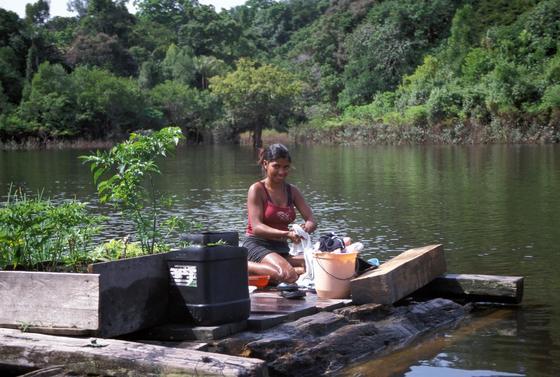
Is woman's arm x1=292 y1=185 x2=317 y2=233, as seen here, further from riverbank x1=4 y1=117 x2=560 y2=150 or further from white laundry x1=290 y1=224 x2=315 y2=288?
riverbank x1=4 y1=117 x2=560 y2=150

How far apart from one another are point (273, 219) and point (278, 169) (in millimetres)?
545

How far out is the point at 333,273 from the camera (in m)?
7.66

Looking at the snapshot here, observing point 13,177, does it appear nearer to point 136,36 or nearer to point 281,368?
point 281,368

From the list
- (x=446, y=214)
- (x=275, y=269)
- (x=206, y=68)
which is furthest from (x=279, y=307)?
(x=206, y=68)

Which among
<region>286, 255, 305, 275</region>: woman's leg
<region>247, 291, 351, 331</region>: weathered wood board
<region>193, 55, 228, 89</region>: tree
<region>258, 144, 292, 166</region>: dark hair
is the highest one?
<region>193, 55, 228, 89</region>: tree

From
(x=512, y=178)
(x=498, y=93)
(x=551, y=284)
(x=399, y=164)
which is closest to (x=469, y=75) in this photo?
(x=498, y=93)

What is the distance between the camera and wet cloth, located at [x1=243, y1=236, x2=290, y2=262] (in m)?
8.35

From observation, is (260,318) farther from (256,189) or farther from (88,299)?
(256,189)

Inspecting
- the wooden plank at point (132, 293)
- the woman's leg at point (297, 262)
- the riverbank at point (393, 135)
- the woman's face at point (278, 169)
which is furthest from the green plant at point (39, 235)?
the riverbank at point (393, 135)

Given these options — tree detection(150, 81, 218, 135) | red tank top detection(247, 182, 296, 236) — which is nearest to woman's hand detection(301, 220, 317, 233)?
red tank top detection(247, 182, 296, 236)

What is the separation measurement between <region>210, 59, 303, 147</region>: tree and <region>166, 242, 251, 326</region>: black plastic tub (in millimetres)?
64325

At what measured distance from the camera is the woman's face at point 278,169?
8203 mm

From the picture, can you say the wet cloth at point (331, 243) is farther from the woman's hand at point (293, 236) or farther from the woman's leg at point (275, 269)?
the woman's leg at point (275, 269)

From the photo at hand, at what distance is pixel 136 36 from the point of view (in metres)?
104
